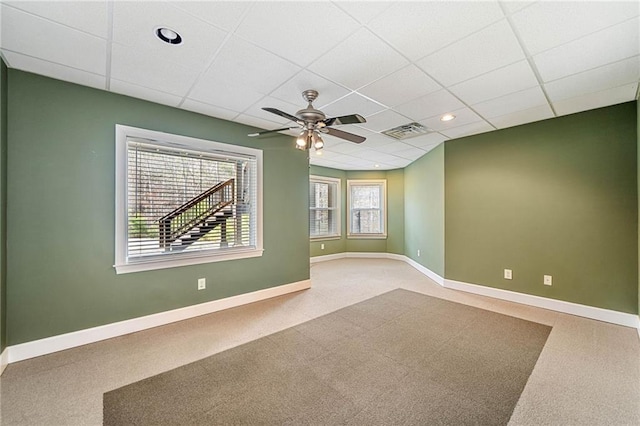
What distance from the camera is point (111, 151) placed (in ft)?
8.87

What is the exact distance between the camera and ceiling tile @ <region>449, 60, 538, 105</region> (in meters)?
2.27

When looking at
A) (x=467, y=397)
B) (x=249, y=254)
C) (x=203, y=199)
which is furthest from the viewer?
(x=249, y=254)

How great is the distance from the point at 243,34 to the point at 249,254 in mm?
2666

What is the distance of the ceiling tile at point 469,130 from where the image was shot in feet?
12.2

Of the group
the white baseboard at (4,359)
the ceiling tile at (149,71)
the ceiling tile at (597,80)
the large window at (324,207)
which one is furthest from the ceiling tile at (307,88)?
the large window at (324,207)

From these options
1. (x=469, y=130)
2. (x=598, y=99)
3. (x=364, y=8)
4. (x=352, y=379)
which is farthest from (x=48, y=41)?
(x=598, y=99)

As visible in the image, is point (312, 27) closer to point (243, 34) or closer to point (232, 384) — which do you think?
point (243, 34)

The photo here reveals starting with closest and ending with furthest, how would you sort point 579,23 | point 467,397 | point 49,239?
point 579,23 → point 467,397 → point 49,239

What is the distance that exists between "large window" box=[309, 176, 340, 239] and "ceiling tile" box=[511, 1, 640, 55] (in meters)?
5.23

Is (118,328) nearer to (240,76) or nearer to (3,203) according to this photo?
(3,203)

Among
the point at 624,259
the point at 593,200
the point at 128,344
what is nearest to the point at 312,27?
the point at 128,344

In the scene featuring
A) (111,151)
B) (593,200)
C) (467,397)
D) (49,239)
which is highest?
(111,151)

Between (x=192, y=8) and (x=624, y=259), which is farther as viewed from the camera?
(x=624, y=259)

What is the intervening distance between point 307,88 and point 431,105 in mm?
1450
